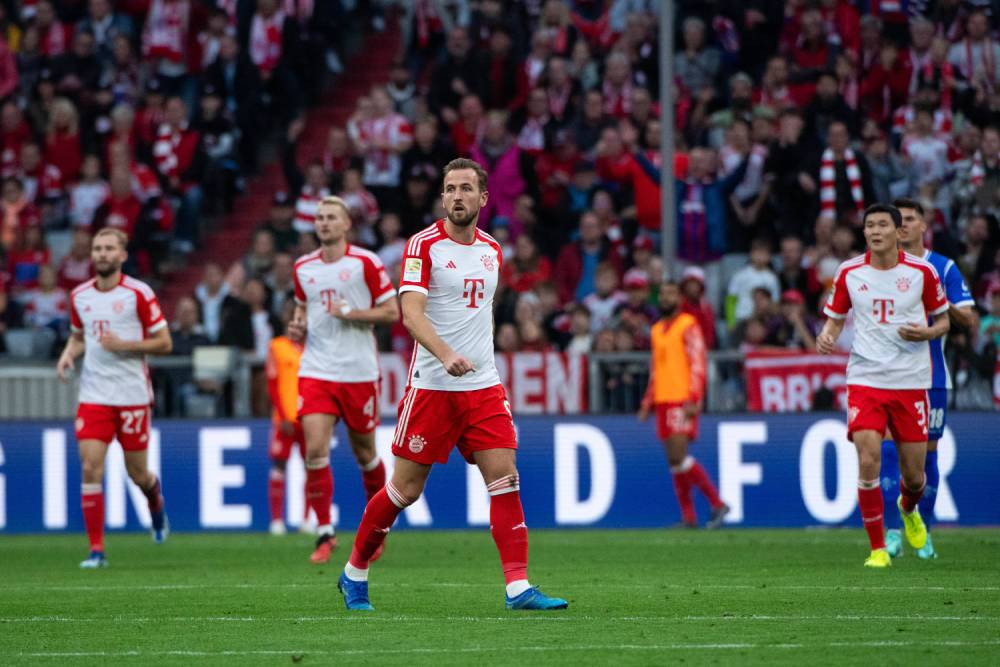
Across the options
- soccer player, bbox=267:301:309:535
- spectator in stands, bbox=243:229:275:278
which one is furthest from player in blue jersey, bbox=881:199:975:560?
spectator in stands, bbox=243:229:275:278

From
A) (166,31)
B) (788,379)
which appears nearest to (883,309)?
(788,379)

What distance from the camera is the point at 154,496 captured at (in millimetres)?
14680

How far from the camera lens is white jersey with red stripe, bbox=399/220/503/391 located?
938cm

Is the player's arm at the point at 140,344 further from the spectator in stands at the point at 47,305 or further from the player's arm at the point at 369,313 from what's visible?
the spectator in stands at the point at 47,305

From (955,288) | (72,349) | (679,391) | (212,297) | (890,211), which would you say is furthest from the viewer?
(212,297)

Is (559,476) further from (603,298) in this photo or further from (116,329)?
(116,329)

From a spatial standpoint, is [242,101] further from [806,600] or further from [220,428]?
[806,600]

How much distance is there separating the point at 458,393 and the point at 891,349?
4105mm

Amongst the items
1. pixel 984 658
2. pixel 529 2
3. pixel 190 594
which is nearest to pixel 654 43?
pixel 529 2

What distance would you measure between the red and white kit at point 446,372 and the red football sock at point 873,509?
147 inches

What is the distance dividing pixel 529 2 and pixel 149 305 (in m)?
11.5

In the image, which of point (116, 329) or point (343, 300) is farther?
point (116, 329)

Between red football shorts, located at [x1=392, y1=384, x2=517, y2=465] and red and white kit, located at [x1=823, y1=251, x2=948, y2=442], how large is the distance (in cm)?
370

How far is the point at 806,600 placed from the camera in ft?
32.6
